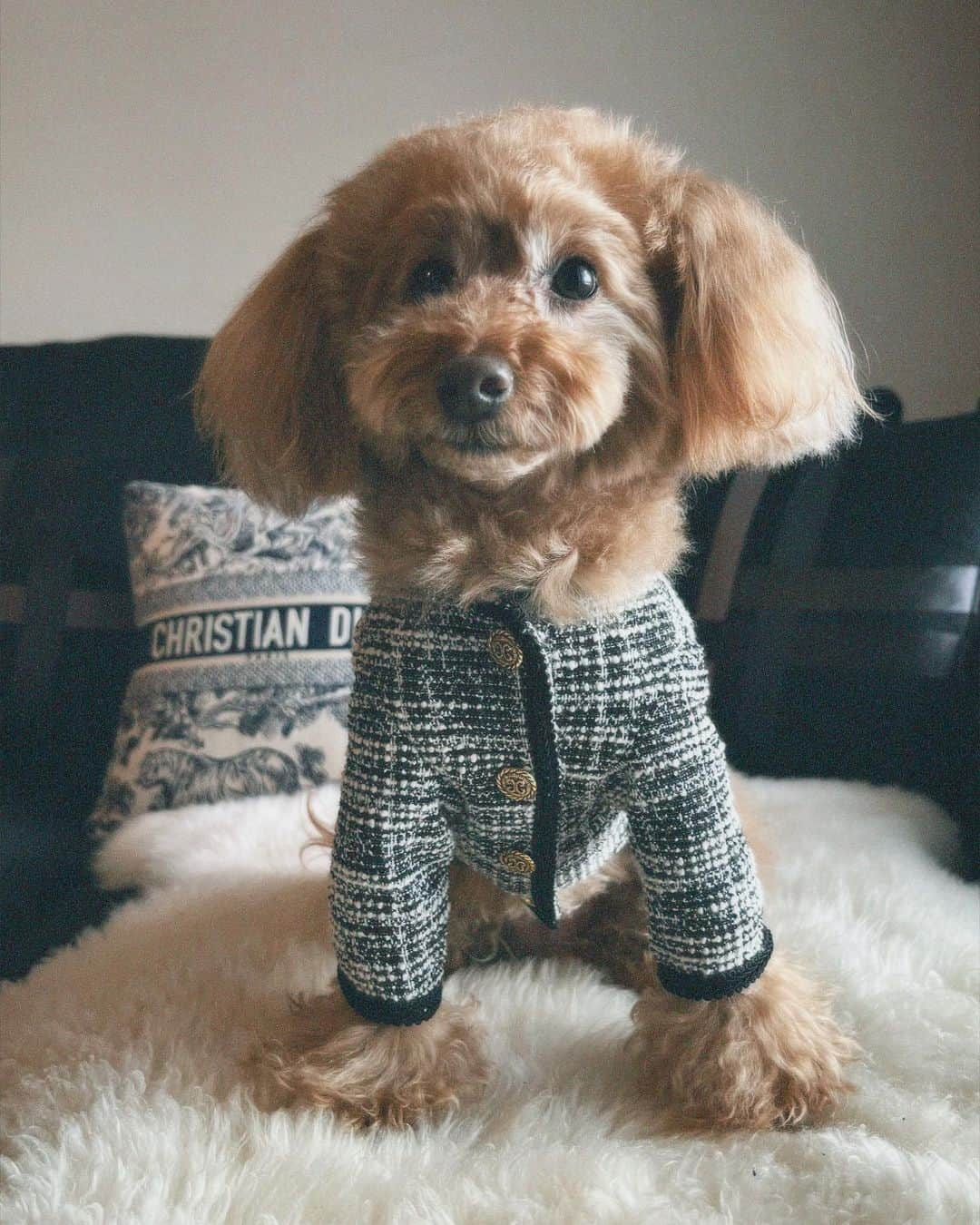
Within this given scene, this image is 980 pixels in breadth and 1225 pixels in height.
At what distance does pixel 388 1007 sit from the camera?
2.49ft

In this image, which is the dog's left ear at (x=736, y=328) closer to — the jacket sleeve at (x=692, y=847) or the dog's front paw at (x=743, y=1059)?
the jacket sleeve at (x=692, y=847)

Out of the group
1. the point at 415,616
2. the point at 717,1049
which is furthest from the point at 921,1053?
the point at 415,616

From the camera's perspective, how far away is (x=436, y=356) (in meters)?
0.65

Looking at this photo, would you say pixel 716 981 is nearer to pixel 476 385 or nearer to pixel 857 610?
pixel 476 385

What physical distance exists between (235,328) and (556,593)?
1.12 feet

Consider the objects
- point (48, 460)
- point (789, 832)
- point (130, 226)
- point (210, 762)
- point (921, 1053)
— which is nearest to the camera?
point (921, 1053)

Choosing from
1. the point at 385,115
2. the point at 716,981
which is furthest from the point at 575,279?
the point at 385,115

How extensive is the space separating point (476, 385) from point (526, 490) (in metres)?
0.13

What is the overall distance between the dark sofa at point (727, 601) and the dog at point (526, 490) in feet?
1.42

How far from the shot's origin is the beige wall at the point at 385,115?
5.77 ft

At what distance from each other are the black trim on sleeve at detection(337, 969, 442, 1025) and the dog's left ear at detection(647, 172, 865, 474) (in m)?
0.48

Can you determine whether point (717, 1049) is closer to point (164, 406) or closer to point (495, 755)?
point (495, 755)

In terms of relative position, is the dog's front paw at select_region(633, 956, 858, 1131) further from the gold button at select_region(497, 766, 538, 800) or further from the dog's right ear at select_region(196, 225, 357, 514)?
the dog's right ear at select_region(196, 225, 357, 514)

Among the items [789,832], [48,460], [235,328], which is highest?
[235,328]
